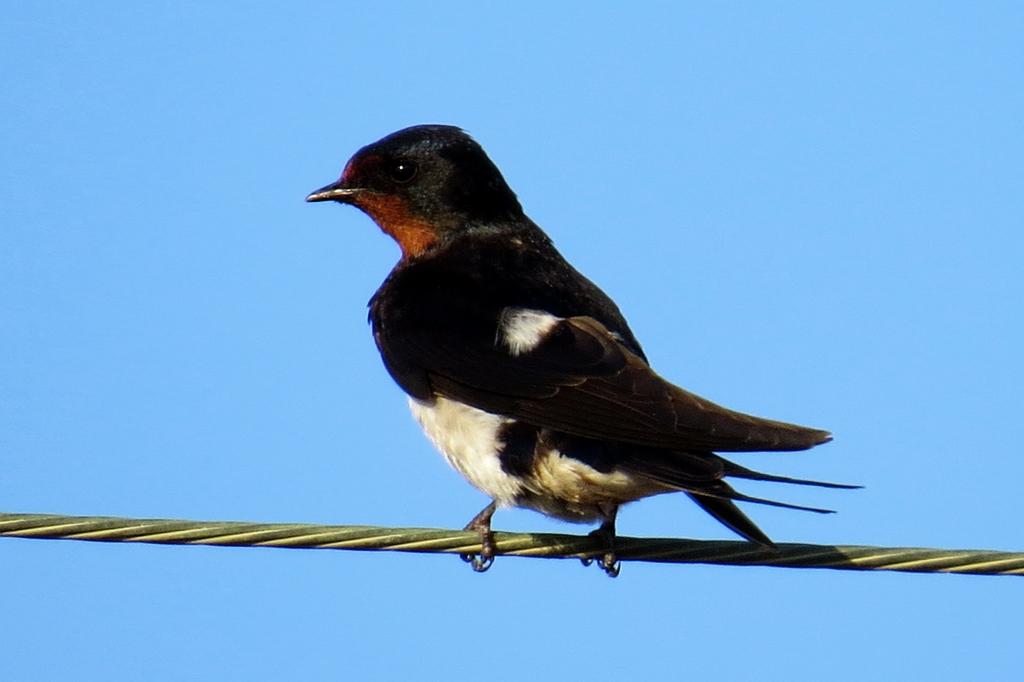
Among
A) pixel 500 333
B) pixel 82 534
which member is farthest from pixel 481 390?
pixel 82 534

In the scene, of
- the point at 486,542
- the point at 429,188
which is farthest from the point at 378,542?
the point at 429,188

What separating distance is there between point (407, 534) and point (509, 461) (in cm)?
96

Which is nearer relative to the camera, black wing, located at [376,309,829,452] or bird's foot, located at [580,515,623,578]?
black wing, located at [376,309,829,452]

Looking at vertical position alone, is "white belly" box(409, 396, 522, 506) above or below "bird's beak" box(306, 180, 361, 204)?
below

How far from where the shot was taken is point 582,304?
557cm

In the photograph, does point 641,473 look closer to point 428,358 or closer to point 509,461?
point 509,461

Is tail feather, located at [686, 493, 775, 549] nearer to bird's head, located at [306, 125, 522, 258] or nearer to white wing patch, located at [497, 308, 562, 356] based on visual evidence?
white wing patch, located at [497, 308, 562, 356]

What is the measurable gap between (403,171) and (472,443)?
152 cm

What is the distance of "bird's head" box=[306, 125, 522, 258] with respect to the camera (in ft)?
20.6

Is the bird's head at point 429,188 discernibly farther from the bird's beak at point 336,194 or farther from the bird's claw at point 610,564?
the bird's claw at point 610,564

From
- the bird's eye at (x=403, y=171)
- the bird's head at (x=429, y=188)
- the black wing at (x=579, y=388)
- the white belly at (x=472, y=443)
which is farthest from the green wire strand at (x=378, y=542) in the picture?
the bird's eye at (x=403, y=171)

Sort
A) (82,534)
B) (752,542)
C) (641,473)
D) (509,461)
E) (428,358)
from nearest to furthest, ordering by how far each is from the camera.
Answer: (82,534) < (752,542) < (641,473) < (509,461) < (428,358)

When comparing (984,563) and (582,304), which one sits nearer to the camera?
(984,563)

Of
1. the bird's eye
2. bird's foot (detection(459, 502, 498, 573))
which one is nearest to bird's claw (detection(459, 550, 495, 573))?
bird's foot (detection(459, 502, 498, 573))
